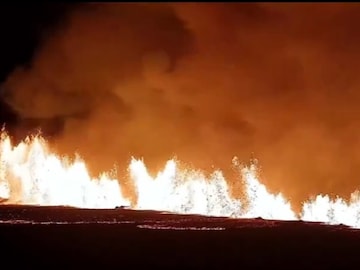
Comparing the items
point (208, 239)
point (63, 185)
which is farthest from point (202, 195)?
point (208, 239)

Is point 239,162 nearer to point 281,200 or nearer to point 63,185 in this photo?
point 281,200

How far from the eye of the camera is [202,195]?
6469cm

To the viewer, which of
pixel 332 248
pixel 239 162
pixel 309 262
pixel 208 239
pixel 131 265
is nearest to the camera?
pixel 131 265

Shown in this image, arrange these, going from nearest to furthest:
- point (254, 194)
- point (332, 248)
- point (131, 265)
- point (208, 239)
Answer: point (131, 265), point (332, 248), point (208, 239), point (254, 194)

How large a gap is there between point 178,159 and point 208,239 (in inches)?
1000

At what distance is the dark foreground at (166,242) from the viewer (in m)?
33.3

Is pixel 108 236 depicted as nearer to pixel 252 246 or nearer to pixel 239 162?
pixel 252 246

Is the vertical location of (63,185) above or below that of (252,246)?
above

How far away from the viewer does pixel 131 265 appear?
3203 cm

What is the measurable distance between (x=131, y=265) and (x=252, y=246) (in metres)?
9.98

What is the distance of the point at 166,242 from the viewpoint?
133 feet

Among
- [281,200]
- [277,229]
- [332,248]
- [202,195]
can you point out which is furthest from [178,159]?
[332,248]

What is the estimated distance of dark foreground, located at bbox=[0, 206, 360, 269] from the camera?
33281mm

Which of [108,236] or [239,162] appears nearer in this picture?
[108,236]
